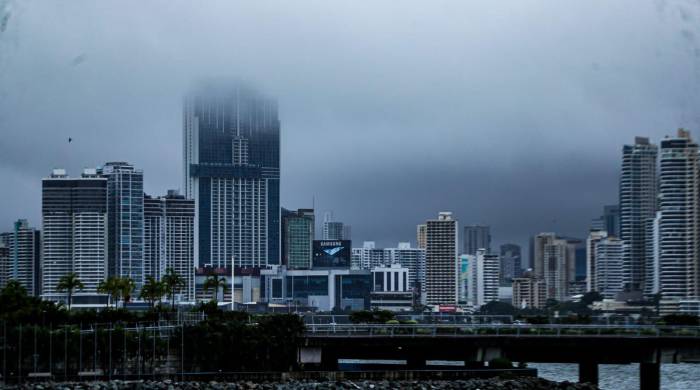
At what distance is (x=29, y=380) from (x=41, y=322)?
110 feet

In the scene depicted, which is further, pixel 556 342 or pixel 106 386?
pixel 556 342

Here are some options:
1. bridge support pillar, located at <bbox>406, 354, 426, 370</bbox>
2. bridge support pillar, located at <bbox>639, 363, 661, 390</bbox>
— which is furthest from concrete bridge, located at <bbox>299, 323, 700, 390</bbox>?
bridge support pillar, located at <bbox>406, 354, 426, 370</bbox>

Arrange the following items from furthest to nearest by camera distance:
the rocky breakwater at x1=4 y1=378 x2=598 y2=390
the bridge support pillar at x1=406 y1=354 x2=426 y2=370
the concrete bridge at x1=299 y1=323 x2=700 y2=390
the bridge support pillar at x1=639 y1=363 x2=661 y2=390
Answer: the bridge support pillar at x1=406 y1=354 x2=426 y2=370, the bridge support pillar at x1=639 y1=363 x2=661 y2=390, the concrete bridge at x1=299 y1=323 x2=700 y2=390, the rocky breakwater at x1=4 y1=378 x2=598 y2=390

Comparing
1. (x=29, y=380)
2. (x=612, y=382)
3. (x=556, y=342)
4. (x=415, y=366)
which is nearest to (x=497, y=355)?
(x=556, y=342)

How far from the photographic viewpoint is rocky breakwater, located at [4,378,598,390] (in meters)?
96.8

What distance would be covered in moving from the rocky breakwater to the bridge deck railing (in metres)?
18.9

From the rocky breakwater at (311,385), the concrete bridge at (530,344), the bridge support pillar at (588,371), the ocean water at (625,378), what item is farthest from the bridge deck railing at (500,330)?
the rocky breakwater at (311,385)

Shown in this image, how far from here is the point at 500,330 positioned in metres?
139

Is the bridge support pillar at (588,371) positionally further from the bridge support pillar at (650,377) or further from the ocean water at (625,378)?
the ocean water at (625,378)

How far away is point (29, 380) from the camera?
104 m

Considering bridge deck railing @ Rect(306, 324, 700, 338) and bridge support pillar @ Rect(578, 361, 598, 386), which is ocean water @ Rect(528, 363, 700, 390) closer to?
bridge deck railing @ Rect(306, 324, 700, 338)

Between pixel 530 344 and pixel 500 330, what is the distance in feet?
22.5

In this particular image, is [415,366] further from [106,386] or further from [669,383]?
[106,386]

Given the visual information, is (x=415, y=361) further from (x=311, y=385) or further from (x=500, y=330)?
(x=311, y=385)
